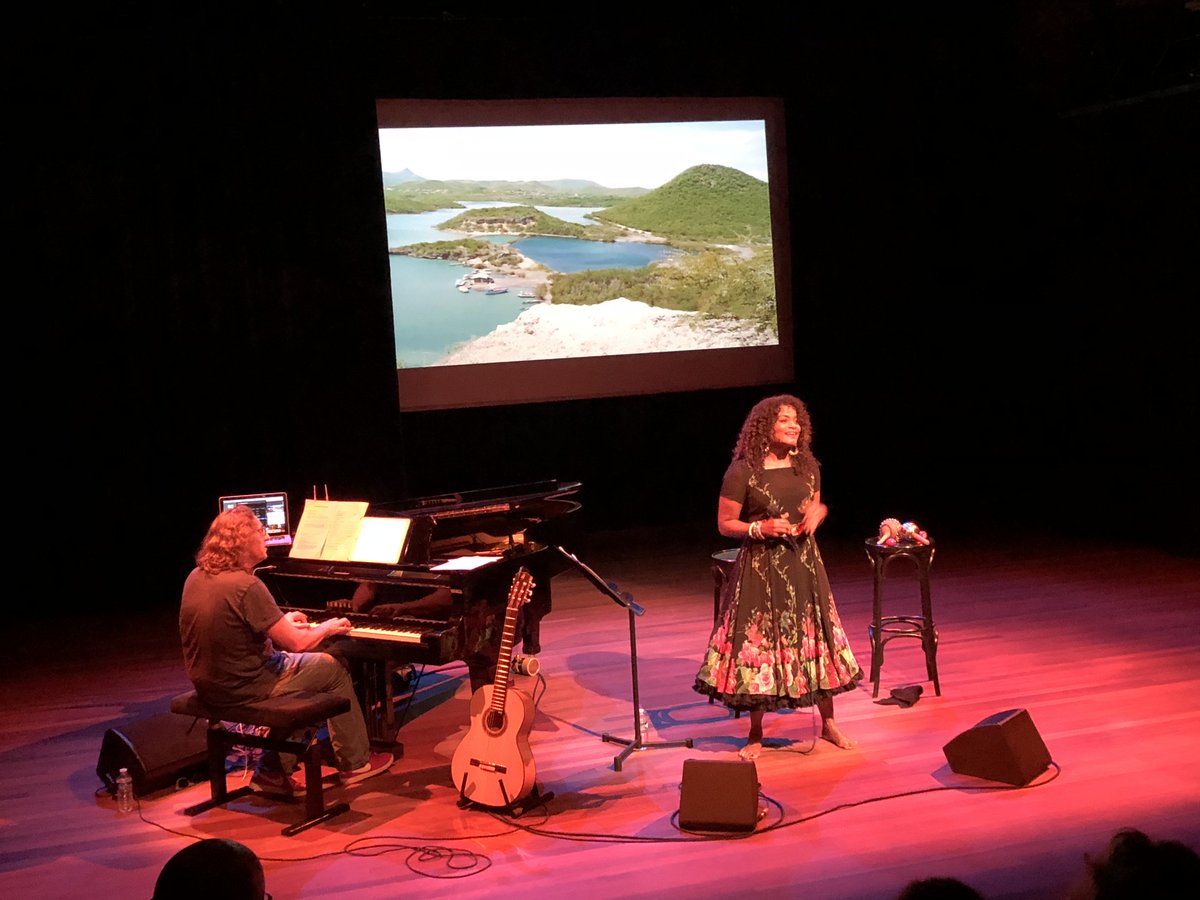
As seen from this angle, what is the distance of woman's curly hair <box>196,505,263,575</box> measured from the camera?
14.3 feet

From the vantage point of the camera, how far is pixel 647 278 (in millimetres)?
8945

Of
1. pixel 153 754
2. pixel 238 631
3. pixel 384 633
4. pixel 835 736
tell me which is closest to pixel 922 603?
pixel 835 736

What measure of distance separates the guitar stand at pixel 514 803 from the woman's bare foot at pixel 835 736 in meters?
1.30

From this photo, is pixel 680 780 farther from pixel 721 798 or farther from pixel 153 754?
pixel 153 754

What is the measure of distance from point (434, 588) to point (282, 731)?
33.6 inches

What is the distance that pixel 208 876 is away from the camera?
6.75 ft

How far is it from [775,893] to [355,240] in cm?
610

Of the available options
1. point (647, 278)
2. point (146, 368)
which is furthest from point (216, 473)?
point (647, 278)

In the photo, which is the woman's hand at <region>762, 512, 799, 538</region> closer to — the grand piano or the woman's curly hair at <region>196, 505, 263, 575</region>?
the grand piano

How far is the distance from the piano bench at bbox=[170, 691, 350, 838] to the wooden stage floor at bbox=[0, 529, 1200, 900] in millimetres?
103

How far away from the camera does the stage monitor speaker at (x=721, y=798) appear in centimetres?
404

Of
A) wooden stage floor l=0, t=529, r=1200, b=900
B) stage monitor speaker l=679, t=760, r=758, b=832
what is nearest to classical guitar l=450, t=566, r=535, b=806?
wooden stage floor l=0, t=529, r=1200, b=900

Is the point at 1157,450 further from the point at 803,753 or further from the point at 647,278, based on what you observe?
the point at 803,753

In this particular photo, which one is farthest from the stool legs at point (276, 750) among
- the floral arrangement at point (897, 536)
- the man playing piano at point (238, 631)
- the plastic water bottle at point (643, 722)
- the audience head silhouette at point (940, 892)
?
the audience head silhouette at point (940, 892)
